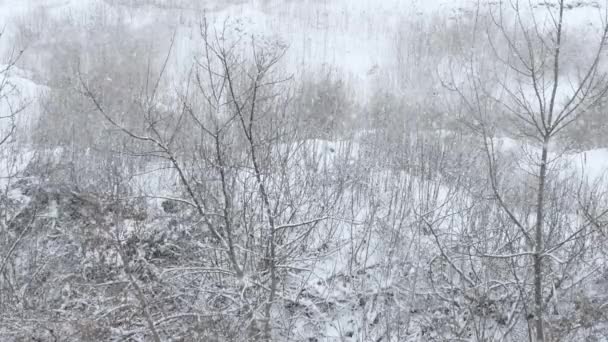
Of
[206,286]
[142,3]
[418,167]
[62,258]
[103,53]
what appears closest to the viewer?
[206,286]

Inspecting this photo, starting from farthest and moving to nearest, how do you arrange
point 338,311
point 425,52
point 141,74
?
point 425,52
point 141,74
point 338,311

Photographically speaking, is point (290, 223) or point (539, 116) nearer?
point (290, 223)

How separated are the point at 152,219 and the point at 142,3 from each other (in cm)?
1652

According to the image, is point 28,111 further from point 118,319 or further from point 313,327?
point 313,327

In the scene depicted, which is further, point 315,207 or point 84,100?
point 84,100

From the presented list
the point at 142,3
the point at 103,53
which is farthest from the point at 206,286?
the point at 142,3

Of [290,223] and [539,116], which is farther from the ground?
[539,116]

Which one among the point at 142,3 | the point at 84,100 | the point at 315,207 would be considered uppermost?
the point at 142,3

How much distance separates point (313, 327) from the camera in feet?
16.9

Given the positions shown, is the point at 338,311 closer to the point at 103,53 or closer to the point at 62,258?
the point at 62,258

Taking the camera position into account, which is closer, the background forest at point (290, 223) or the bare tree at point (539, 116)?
the bare tree at point (539, 116)

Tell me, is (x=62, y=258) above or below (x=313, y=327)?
above

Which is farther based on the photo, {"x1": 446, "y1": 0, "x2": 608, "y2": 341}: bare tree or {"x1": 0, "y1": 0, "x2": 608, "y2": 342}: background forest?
{"x1": 0, "y1": 0, "x2": 608, "y2": 342}: background forest

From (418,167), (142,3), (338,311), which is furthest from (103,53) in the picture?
(338,311)
